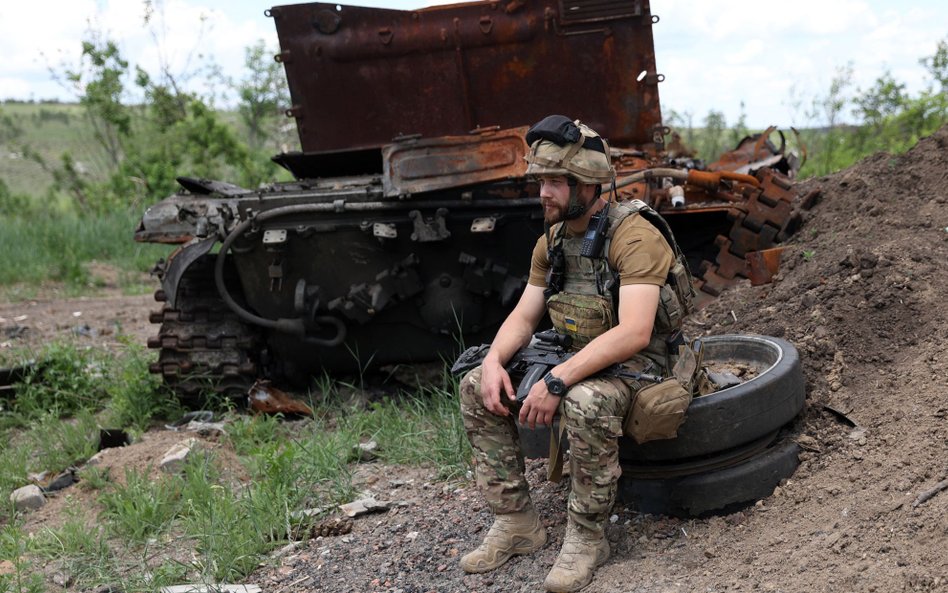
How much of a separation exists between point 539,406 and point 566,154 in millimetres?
842

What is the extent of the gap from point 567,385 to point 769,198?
3.14 metres

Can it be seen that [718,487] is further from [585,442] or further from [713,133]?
[713,133]

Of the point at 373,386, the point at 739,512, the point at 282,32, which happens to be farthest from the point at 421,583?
the point at 282,32

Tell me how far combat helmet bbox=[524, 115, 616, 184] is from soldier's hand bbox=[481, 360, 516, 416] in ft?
2.24

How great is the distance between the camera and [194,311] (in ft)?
20.3

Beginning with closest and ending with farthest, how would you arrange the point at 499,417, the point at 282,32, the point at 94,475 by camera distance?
the point at 499,417 < the point at 94,475 < the point at 282,32

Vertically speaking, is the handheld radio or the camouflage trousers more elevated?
the handheld radio

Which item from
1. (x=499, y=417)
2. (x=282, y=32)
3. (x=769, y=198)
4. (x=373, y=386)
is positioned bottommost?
(x=373, y=386)

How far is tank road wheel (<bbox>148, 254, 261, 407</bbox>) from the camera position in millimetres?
6043

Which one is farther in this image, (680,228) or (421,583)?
(680,228)

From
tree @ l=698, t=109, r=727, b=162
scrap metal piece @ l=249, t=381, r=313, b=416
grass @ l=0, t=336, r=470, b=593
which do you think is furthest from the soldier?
tree @ l=698, t=109, r=727, b=162

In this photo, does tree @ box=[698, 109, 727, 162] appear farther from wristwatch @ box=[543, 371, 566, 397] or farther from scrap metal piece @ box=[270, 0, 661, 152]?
wristwatch @ box=[543, 371, 566, 397]

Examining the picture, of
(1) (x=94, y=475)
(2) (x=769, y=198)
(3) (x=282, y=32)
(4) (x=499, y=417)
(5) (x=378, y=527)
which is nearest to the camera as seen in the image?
(4) (x=499, y=417)

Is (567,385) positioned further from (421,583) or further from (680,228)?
(680,228)
